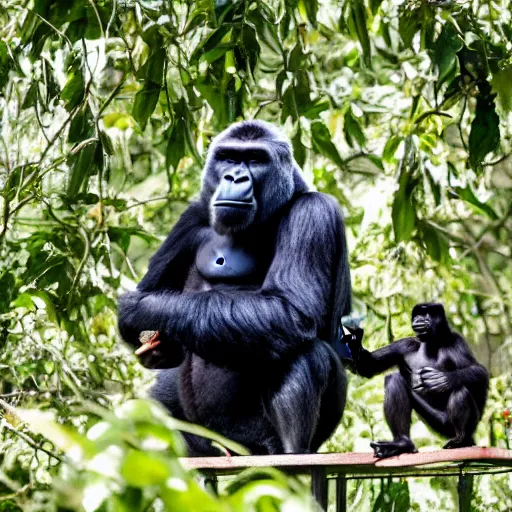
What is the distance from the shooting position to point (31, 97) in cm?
375

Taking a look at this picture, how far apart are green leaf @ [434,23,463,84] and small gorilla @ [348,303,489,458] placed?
106 cm

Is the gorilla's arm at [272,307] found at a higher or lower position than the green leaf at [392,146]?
lower

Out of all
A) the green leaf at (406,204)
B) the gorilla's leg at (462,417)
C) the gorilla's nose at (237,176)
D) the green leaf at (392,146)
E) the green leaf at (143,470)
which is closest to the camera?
the green leaf at (143,470)

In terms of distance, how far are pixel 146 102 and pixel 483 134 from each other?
4.35ft

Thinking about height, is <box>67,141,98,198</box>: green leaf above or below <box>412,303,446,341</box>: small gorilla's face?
above

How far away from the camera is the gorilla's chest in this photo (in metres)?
3.84

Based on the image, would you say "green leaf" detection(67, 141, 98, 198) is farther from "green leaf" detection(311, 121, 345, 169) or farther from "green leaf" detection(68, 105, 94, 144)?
"green leaf" detection(311, 121, 345, 169)

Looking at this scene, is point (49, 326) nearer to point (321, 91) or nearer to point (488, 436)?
point (321, 91)

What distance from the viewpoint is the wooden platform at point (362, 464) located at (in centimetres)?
264

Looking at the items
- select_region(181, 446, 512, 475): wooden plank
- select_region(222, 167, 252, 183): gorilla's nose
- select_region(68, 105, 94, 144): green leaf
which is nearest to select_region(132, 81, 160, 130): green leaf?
select_region(68, 105, 94, 144): green leaf

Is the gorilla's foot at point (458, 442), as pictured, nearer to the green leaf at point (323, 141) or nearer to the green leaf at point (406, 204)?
the green leaf at point (406, 204)

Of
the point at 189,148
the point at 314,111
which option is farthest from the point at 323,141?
the point at 189,148

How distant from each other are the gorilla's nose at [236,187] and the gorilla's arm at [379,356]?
759 millimetres

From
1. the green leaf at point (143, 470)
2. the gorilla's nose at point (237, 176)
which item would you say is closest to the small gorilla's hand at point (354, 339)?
the gorilla's nose at point (237, 176)
